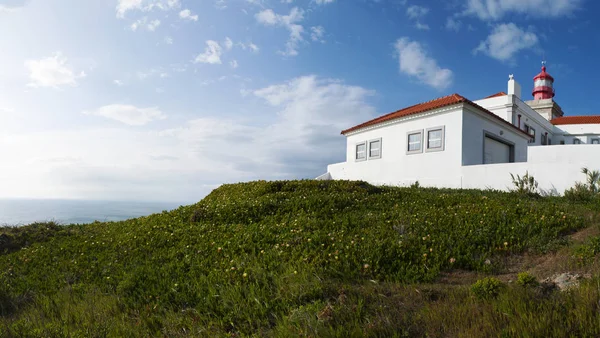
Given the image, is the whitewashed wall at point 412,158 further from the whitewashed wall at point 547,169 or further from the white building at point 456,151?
the whitewashed wall at point 547,169

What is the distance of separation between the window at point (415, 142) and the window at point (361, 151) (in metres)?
3.93

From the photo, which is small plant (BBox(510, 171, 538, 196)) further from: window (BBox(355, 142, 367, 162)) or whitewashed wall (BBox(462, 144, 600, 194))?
window (BBox(355, 142, 367, 162))

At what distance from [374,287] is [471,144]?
17971 mm

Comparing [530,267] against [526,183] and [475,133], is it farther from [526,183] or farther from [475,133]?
[475,133]

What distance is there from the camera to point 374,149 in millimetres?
24891

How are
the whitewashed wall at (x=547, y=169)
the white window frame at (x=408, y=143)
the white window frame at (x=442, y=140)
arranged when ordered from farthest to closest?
the white window frame at (x=408, y=143) → the white window frame at (x=442, y=140) → the whitewashed wall at (x=547, y=169)

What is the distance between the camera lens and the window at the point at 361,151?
1013 inches

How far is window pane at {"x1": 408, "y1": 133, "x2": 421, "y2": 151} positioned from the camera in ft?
71.8

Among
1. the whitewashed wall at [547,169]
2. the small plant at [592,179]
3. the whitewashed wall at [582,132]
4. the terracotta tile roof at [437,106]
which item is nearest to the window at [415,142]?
the terracotta tile roof at [437,106]

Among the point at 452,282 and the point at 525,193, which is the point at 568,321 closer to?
the point at 452,282

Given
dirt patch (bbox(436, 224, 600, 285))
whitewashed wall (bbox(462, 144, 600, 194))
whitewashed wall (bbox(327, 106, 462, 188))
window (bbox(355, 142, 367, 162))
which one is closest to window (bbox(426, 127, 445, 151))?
whitewashed wall (bbox(327, 106, 462, 188))

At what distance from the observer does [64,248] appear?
31.8ft

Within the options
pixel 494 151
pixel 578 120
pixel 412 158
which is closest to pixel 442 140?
pixel 412 158

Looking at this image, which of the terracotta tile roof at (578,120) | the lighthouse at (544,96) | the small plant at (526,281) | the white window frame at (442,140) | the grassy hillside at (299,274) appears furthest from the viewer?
the lighthouse at (544,96)
